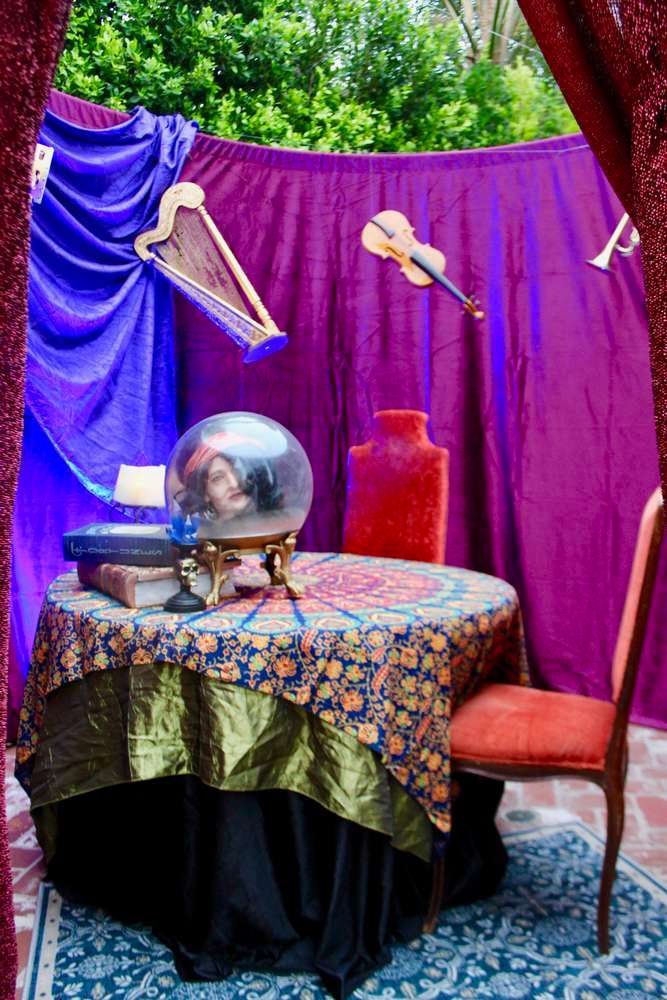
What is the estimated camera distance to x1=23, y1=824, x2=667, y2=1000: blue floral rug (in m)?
1.61

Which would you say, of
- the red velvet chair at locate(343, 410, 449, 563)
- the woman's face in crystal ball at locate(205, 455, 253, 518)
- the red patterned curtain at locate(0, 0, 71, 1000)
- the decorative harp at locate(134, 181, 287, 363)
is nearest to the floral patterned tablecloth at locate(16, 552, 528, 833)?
the woman's face in crystal ball at locate(205, 455, 253, 518)

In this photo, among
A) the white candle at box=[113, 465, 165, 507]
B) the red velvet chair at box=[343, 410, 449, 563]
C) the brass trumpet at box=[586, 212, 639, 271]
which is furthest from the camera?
the brass trumpet at box=[586, 212, 639, 271]

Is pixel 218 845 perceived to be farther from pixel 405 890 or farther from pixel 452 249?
pixel 452 249

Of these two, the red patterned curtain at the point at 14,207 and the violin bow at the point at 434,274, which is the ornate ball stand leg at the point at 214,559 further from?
the violin bow at the point at 434,274

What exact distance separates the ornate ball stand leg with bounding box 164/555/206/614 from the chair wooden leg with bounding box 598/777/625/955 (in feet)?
3.36

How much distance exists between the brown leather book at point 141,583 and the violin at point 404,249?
236 cm

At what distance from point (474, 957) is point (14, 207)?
1.83 meters

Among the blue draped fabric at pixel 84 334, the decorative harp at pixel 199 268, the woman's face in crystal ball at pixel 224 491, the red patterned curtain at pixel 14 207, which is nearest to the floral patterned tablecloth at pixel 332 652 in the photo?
the woman's face in crystal ball at pixel 224 491

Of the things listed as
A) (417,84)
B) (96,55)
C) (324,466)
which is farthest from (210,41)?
(324,466)

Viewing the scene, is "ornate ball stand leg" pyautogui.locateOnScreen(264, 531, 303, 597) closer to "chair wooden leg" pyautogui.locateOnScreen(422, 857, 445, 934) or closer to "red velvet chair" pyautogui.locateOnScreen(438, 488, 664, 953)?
"red velvet chair" pyautogui.locateOnScreen(438, 488, 664, 953)

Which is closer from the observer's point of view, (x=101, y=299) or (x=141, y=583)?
(x=141, y=583)

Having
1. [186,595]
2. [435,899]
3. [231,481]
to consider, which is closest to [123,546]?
[186,595]

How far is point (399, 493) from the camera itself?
2799 mm
